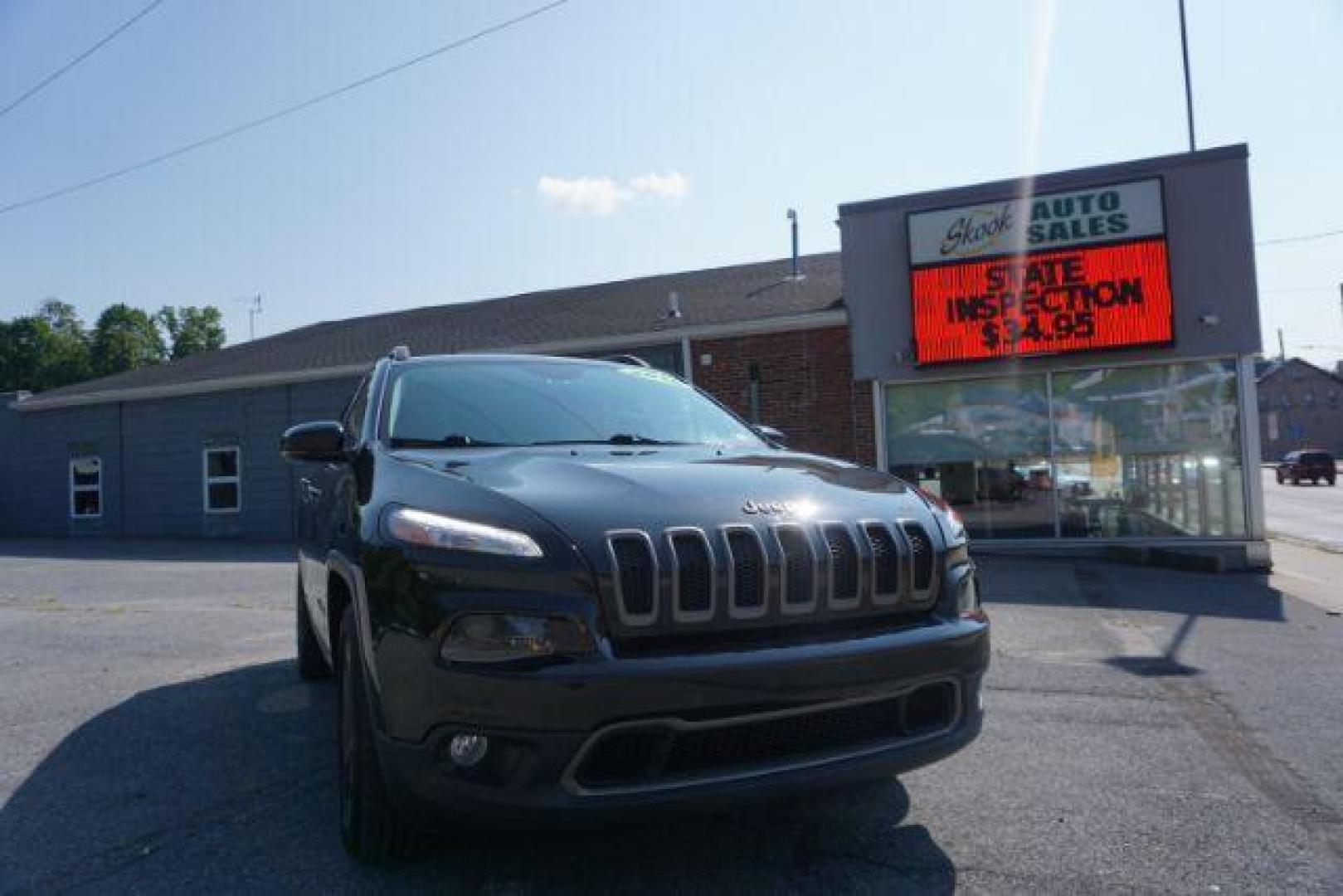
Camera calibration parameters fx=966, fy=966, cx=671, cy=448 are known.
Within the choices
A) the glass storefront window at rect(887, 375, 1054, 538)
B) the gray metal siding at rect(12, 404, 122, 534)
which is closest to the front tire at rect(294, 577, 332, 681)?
the glass storefront window at rect(887, 375, 1054, 538)

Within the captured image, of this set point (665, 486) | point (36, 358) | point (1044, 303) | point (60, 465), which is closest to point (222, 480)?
point (60, 465)

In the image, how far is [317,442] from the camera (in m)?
3.48

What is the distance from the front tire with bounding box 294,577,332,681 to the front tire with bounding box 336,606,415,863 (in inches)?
93.2

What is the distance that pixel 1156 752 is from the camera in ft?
13.1

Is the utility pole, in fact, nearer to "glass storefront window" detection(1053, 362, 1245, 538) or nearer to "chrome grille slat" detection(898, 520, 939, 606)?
"glass storefront window" detection(1053, 362, 1245, 538)

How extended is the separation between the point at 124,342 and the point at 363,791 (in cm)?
7023

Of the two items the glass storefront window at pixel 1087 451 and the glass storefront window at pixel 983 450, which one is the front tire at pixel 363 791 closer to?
the glass storefront window at pixel 983 450

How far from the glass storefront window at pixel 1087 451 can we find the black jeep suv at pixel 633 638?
11.0 m

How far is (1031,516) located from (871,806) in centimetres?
1092

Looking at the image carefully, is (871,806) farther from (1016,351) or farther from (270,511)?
(270,511)

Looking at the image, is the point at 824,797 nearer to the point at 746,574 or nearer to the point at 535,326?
the point at 746,574

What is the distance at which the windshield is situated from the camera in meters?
3.55

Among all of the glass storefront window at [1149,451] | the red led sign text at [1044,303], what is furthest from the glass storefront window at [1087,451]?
the red led sign text at [1044,303]

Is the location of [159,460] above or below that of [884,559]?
above
